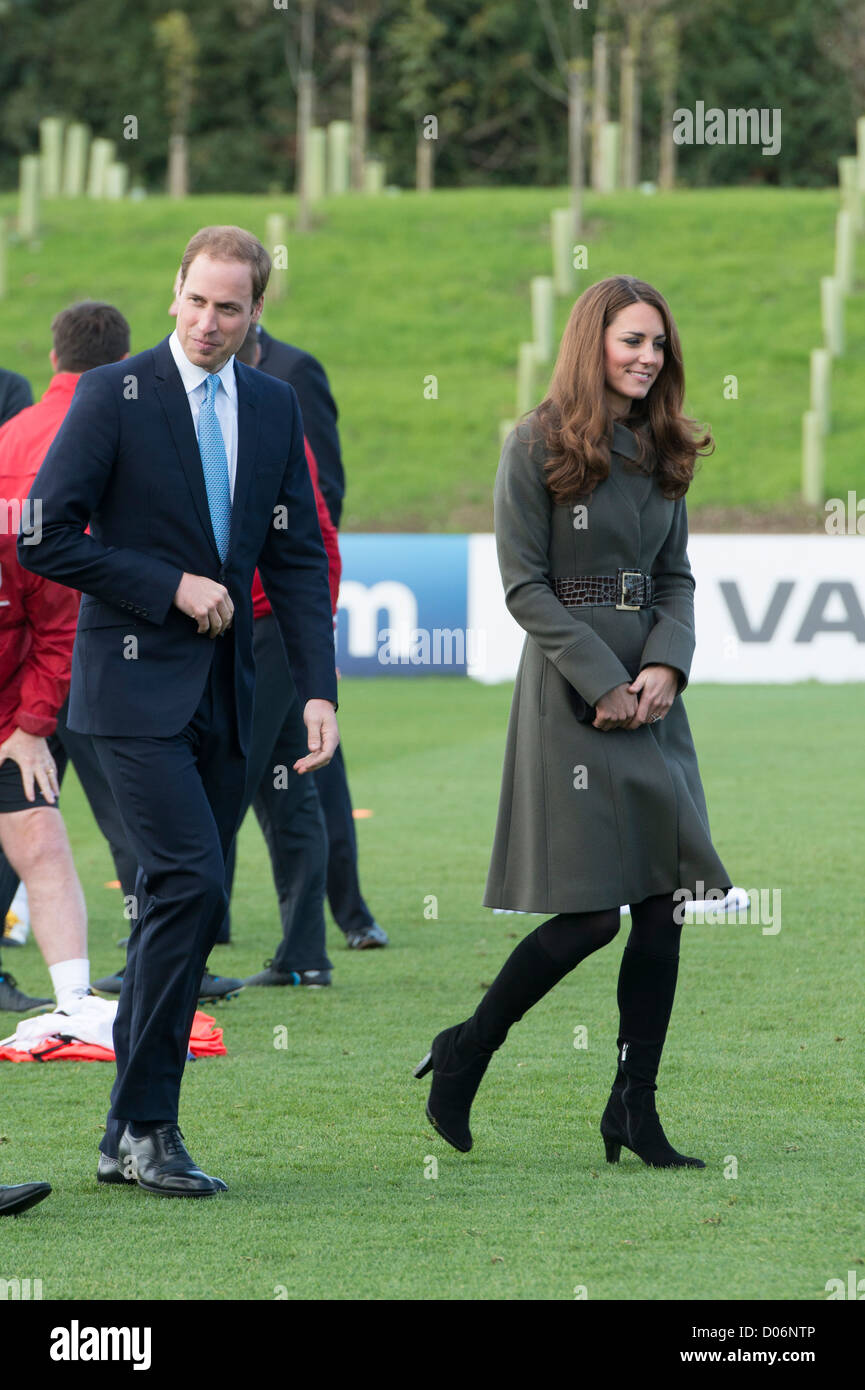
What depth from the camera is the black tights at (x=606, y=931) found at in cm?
450

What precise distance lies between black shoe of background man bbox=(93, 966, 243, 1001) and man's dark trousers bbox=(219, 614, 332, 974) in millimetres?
237

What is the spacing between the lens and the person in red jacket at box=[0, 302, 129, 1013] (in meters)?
A: 5.77

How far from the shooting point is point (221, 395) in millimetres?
4504

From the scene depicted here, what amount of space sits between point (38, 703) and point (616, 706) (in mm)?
2029

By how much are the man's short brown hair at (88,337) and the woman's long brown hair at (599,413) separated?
7.13ft

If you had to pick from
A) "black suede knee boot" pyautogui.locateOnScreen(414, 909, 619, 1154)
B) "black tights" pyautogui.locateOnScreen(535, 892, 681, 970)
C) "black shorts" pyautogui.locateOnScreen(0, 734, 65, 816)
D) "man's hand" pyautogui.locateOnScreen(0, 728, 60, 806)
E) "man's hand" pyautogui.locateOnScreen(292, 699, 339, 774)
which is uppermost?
"man's hand" pyautogui.locateOnScreen(292, 699, 339, 774)

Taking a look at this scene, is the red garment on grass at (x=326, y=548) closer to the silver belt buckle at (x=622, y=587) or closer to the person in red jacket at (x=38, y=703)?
the person in red jacket at (x=38, y=703)

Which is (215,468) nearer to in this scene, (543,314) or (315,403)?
(315,403)

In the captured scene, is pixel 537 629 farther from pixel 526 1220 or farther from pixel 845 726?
pixel 845 726

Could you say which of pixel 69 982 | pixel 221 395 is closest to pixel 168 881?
pixel 221 395

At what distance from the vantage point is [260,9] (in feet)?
172

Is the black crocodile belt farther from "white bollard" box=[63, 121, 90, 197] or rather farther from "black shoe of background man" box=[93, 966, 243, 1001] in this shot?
"white bollard" box=[63, 121, 90, 197]

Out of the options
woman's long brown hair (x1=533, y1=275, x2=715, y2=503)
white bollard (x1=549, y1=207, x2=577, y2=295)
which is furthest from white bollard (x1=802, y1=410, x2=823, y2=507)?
woman's long brown hair (x1=533, y1=275, x2=715, y2=503)

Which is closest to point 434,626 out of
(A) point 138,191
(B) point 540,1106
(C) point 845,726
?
(C) point 845,726
